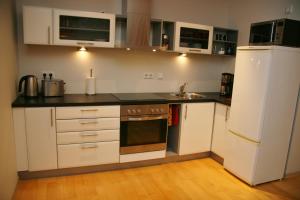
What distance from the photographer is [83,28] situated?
8.96 ft

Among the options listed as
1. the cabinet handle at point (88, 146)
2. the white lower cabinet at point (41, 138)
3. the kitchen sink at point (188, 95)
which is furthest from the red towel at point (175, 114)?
the white lower cabinet at point (41, 138)

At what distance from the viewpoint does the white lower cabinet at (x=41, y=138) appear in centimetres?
241

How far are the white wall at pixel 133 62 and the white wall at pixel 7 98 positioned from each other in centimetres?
38

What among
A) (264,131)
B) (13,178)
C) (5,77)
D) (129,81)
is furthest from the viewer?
(129,81)

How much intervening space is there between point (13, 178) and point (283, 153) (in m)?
3.04

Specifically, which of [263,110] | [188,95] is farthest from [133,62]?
[263,110]

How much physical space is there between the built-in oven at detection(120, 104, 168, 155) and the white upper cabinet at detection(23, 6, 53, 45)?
3.96 ft

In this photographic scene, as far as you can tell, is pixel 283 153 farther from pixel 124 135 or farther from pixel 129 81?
pixel 129 81

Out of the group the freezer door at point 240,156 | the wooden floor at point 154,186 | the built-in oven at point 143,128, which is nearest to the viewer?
the wooden floor at point 154,186

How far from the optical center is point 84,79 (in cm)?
308

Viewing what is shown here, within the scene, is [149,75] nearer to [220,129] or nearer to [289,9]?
[220,129]

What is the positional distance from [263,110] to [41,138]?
2.43m

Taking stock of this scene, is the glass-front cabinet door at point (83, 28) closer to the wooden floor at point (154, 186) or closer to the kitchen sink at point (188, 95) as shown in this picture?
the kitchen sink at point (188, 95)

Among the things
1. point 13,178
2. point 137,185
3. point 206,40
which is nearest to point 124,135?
point 137,185
